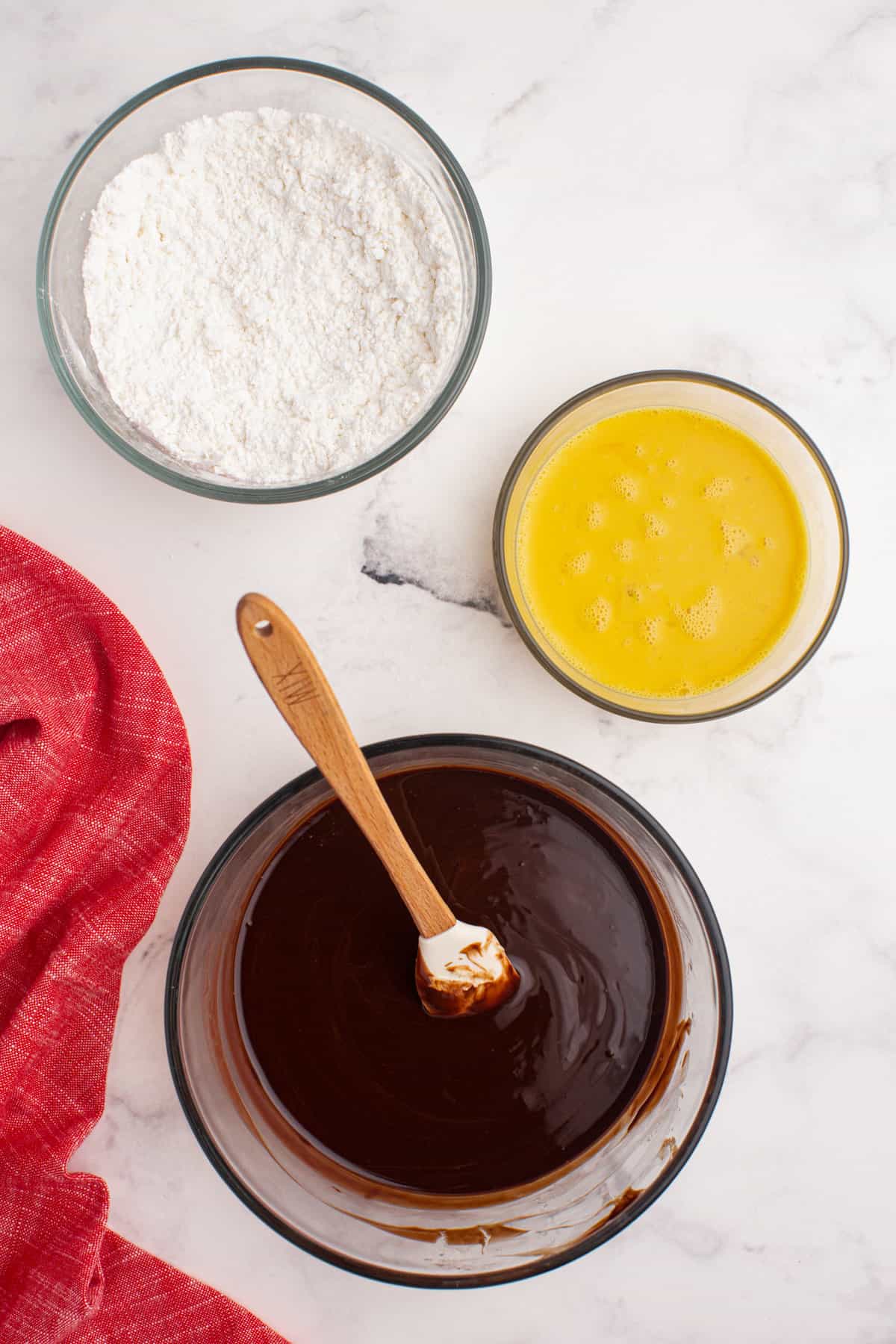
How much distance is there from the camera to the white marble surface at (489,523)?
1214 mm

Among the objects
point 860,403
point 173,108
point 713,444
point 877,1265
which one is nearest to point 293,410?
point 173,108

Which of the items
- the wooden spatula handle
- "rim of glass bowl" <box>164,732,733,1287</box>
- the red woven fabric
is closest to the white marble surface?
the red woven fabric

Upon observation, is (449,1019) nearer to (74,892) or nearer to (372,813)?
(372,813)

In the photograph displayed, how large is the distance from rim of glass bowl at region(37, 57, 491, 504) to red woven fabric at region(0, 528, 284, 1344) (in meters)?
0.17

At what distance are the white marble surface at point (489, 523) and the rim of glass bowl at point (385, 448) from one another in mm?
91

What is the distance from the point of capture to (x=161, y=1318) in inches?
45.6

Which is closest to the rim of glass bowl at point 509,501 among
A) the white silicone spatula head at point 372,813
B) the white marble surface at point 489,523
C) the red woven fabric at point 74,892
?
the white marble surface at point 489,523

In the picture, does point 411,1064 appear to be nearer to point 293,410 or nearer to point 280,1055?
point 280,1055

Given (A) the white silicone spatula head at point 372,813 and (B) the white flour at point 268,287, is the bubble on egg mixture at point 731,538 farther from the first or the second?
(A) the white silicone spatula head at point 372,813

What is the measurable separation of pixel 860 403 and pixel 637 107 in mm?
452

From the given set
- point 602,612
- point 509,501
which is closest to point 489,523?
point 509,501

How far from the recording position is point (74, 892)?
118 centimetres

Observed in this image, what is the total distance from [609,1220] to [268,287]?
1081 mm

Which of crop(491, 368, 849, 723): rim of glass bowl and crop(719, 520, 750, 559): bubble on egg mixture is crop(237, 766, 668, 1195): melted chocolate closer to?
crop(491, 368, 849, 723): rim of glass bowl
